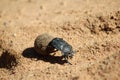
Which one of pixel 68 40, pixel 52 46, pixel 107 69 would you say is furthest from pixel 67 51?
pixel 107 69

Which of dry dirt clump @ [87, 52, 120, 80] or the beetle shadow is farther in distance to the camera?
the beetle shadow

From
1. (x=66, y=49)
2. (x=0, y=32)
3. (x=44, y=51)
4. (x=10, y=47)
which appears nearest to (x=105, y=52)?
(x=66, y=49)

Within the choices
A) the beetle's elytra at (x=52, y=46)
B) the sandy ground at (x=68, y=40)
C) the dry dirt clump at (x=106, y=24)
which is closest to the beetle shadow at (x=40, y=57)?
the sandy ground at (x=68, y=40)

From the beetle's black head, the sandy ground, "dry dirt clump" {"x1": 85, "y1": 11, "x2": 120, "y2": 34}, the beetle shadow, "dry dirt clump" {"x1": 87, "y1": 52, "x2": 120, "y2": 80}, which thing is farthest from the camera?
"dry dirt clump" {"x1": 85, "y1": 11, "x2": 120, "y2": 34}

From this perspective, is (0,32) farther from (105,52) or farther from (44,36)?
(105,52)

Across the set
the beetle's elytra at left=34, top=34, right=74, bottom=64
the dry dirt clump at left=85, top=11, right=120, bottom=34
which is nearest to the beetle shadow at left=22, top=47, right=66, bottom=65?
the beetle's elytra at left=34, top=34, right=74, bottom=64

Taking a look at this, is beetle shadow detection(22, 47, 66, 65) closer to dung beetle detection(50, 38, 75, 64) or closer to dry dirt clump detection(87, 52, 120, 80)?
dung beetle detection(50, 38, 75, 64)

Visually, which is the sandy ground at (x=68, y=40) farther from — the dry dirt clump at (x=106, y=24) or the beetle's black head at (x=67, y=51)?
the beetle's black head at (x=67, y=51)
